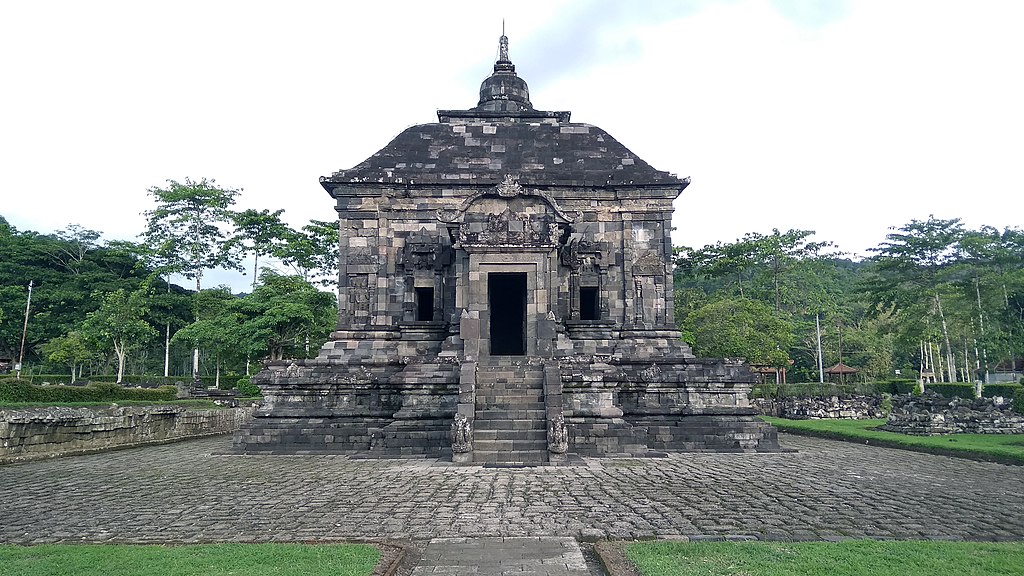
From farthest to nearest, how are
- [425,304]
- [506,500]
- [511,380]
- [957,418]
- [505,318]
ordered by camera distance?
[505,318]
[425,304]
[957,418]
[511,380]
[506,500]

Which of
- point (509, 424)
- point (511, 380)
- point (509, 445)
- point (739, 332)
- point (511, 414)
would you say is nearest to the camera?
point (509, 445)

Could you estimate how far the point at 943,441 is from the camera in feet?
53.2

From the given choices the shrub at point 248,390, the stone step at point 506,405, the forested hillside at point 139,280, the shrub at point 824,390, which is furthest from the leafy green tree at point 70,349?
the shrub at point 824,390

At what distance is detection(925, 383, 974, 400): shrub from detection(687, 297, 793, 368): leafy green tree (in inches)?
280

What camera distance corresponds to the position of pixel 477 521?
721cm

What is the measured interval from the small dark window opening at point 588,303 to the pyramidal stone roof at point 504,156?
3396 mm

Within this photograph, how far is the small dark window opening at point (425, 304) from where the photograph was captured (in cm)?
1988

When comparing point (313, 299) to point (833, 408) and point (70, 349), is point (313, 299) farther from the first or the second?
point (833, 408)

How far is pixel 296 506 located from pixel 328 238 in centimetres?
3428

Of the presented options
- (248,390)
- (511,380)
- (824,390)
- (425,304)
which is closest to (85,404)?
(425,304)

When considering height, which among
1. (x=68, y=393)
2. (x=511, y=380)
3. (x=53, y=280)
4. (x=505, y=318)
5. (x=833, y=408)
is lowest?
(x=833, y=408)

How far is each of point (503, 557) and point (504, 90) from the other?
22136 millimetres

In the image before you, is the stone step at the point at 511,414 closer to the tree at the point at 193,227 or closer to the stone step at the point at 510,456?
the stone step at the point at 510,456

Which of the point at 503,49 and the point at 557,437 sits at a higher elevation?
the point at 503,49
